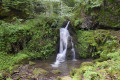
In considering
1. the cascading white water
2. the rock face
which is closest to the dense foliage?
the rock face

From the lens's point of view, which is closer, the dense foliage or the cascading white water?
the dense foliage

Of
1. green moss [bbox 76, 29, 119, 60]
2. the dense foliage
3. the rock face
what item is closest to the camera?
the dense foliage

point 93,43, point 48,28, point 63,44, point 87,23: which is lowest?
point 63,44

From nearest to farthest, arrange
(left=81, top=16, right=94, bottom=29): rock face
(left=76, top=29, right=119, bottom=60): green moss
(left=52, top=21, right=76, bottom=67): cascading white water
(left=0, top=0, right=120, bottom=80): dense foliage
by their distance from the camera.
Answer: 1. (left=0, top=0, right=120, bottom=80): dense foliage
2. (left=76, top=29, right=119, bottom=60): green moss
3. (left=52, top=21, right=76, bottom=67): cascading white water
4. (left=81, top=16, right=94, bottom=29): rock face

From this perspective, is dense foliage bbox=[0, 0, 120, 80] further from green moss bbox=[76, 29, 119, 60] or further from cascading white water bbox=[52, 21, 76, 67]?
cascading white water bbox=[52, 21, 76, 67]

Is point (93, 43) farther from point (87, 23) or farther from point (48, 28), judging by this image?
point (48, 28)

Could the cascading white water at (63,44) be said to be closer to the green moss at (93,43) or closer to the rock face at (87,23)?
the green moss at (93,43)

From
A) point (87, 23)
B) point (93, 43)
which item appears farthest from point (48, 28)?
point (93, 43)

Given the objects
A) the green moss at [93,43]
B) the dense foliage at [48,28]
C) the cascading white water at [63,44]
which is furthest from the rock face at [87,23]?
the cascading white water at [63,44]

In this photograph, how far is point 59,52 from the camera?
10523mm

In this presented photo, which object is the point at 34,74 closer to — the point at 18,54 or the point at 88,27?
the point at 18,54

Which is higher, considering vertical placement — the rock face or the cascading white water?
the rock face

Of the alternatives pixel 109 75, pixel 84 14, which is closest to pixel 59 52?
pixel 84 14

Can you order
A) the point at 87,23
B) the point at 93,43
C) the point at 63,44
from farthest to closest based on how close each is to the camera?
the point at 87,23 < the point at 63,44 < the point at 93,43
